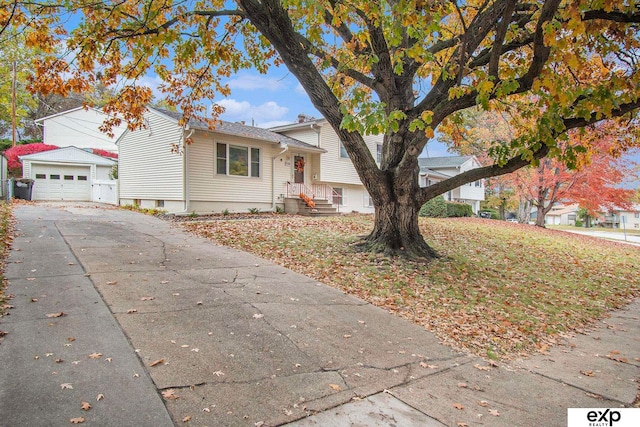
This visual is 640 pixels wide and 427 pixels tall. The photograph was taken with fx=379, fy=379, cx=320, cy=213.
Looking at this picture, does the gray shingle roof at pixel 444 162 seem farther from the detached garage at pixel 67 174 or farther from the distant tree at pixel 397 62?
the distant tree at pixel 397 62

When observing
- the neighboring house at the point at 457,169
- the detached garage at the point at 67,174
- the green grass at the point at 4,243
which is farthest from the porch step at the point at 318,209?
the neighboring house at the point at 457,169

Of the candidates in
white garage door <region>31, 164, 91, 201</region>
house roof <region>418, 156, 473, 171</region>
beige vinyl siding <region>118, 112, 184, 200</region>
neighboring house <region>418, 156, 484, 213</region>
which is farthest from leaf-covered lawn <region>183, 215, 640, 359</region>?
house roof <region>418, 156, 473, 171</region>

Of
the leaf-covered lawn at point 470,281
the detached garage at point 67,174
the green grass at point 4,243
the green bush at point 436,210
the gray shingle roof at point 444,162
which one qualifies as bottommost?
the leaf-covered lawn at point 470,281

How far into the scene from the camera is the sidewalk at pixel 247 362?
2.95 metres

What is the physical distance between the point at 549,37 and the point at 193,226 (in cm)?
1032

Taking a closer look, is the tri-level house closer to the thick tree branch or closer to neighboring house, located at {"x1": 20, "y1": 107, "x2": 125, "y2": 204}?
neighboring house, located at {"x1": 20, "y1": 107, "x2": 125, "y2": 204}

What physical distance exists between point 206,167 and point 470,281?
1197 cm

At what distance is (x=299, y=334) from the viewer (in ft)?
14.9

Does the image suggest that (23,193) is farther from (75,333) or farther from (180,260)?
(75,333)

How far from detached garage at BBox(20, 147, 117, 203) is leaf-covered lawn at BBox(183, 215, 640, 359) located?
15.2 metres

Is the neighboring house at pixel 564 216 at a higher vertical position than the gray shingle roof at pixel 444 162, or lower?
lower

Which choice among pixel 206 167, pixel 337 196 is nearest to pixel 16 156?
pixel 206 167

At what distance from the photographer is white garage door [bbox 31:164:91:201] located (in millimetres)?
22016

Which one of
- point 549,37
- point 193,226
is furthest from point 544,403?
point 193,226
